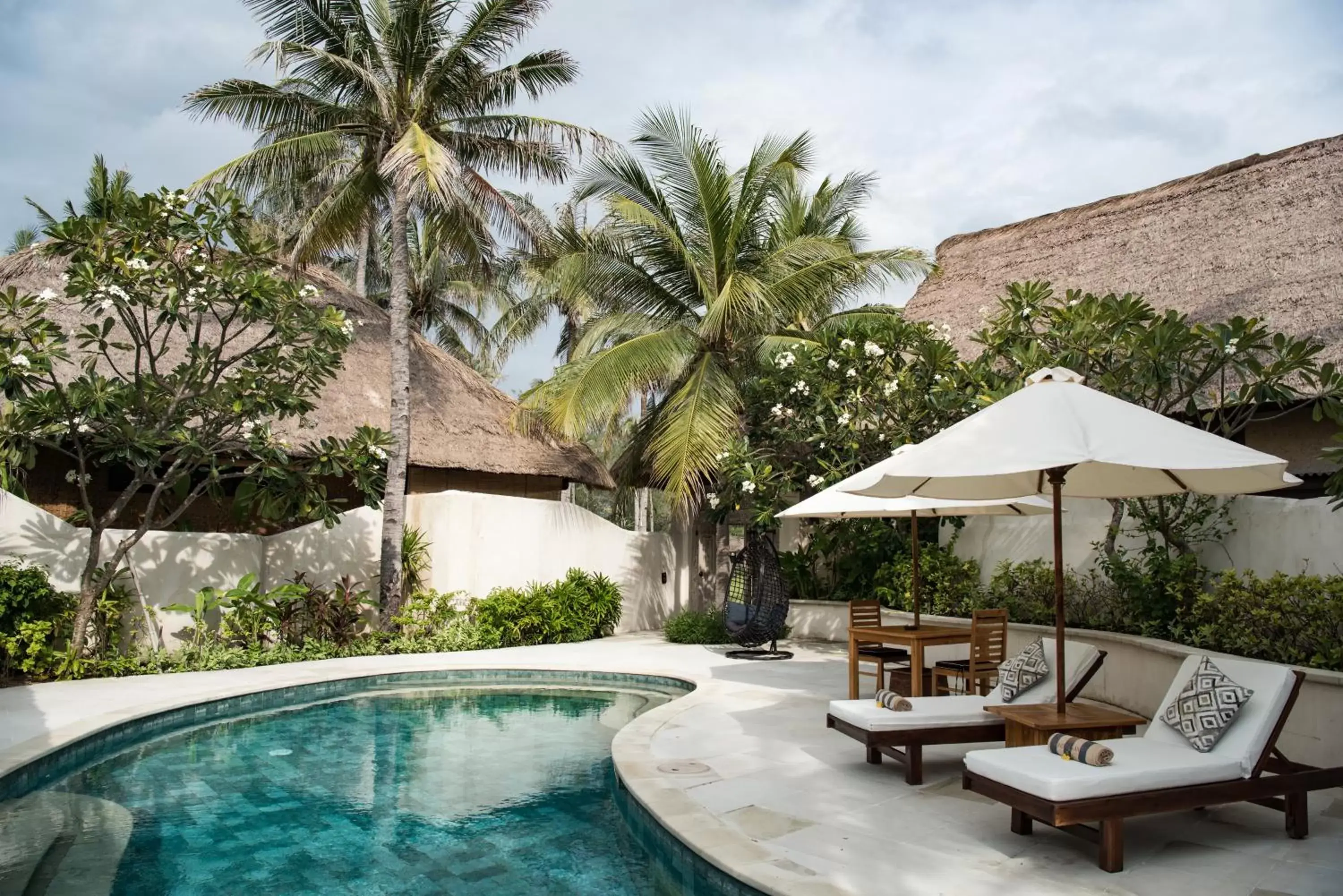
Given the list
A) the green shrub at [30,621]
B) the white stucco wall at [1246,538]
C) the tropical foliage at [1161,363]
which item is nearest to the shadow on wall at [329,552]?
the green shrub at [30,621]

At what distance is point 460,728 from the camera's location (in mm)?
8016

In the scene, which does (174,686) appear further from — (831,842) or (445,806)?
(831,842)

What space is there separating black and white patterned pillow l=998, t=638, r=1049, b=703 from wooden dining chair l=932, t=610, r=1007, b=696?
0.79m

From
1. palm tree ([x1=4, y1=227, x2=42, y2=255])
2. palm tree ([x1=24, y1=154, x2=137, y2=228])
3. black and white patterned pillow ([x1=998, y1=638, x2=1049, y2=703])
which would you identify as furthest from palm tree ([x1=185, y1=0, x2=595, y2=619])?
palm tree ([x1=4, y1=227, x2=42, y2=255])

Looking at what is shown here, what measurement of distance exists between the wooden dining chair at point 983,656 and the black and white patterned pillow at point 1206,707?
2.13 metres

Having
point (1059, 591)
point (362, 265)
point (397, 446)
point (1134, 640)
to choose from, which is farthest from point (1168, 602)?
point (362, 265)

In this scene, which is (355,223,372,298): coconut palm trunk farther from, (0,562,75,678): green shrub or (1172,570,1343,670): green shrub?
(1172,570,1343,670): green shrub

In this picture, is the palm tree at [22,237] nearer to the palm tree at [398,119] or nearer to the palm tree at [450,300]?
the palm tree at [450,300]

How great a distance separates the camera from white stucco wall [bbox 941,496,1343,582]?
22.5 ft

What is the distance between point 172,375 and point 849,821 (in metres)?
8.89

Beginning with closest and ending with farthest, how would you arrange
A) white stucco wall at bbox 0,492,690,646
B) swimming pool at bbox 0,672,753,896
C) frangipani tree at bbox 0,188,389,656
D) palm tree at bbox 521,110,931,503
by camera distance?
swimming pool at bbox 0,672,753,896 < frangipani tree at bbox 0,188,389,656 < white stucco wall at bbox 0,492,690,646 < palm tree at bbox 521,110,931,503

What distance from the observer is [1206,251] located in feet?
40.9

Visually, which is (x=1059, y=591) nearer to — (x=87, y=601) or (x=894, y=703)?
(x=894, y=703)

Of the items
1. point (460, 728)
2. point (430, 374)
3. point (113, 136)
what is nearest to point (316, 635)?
point (460, 728)
